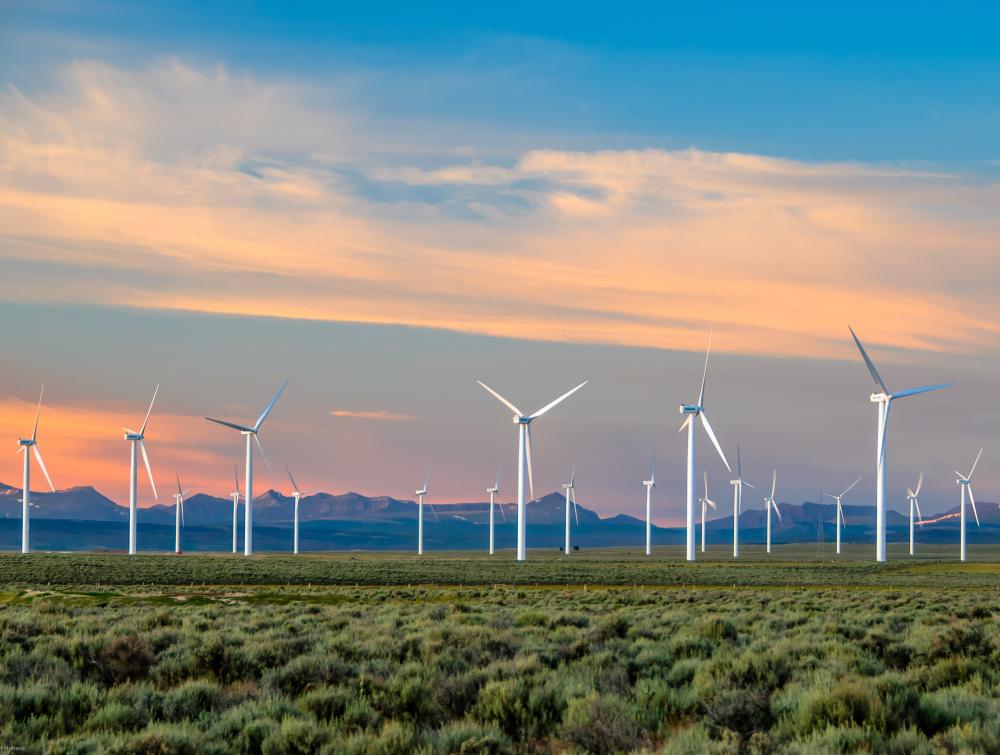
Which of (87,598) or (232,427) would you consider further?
(232,427)

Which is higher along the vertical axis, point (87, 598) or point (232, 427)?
point (232, 427)

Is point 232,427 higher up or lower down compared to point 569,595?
higher up

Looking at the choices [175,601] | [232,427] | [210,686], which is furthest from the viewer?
[232,427]

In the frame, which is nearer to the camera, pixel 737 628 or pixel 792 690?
pixel 792 690

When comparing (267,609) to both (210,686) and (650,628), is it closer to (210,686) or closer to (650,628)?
(650,628)

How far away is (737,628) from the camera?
2777cm

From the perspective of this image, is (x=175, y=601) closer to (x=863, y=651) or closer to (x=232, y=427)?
(x=863, y=651)

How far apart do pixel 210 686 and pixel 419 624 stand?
11.1m

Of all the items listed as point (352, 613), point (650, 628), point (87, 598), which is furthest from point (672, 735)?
point (87, 598)

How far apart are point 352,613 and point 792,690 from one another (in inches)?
795

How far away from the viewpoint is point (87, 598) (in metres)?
50.0

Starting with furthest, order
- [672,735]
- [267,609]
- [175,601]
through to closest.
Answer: [175,601]
[267,609]
[672,735]

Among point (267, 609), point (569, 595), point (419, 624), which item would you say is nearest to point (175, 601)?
point (267, 609)

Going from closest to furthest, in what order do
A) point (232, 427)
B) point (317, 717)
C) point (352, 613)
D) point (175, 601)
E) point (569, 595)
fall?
point (317, 717)
point (352, 613)
point (175, 601)
point (569, 595)
point (232, 427)
